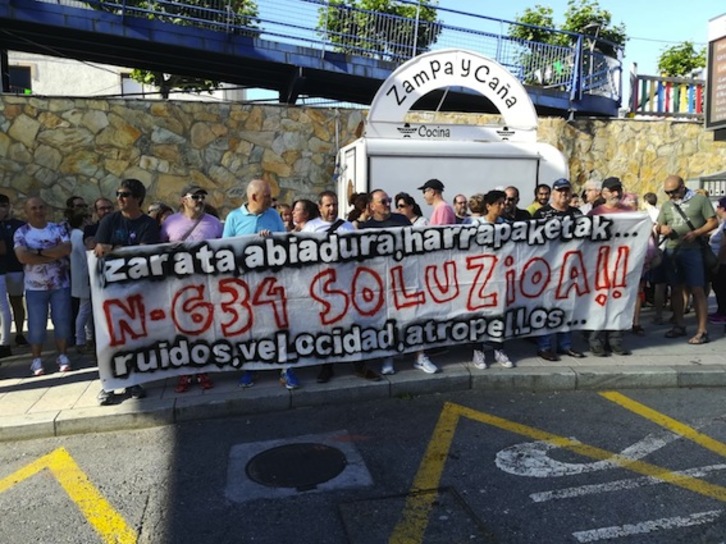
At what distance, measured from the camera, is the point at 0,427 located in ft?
14.7

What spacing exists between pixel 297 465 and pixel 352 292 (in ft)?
5.77

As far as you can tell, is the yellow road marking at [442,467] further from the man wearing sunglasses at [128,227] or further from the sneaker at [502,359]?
the man wearing sunglasses at [128,227]

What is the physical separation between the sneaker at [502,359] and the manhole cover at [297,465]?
7.00 ft

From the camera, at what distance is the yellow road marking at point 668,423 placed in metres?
4.07

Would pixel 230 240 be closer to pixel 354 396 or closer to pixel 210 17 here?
pixel 354 396

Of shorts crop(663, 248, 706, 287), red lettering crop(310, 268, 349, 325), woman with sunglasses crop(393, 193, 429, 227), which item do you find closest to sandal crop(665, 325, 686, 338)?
shorts crop(663, 248, 706, 287)

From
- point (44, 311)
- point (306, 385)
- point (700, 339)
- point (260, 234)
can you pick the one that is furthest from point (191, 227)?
point (700, 339)

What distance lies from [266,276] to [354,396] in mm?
1276

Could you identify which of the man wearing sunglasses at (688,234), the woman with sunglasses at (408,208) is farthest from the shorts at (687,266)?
the woman with sunglasses at (408,208)

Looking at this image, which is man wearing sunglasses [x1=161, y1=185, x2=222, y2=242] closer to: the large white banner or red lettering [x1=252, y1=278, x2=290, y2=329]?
the large white banner

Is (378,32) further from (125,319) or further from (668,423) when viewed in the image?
(668,423)

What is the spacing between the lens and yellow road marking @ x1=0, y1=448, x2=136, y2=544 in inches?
125

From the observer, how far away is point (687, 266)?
6391mm

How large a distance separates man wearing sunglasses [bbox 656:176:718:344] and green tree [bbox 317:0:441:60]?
25.0ft
